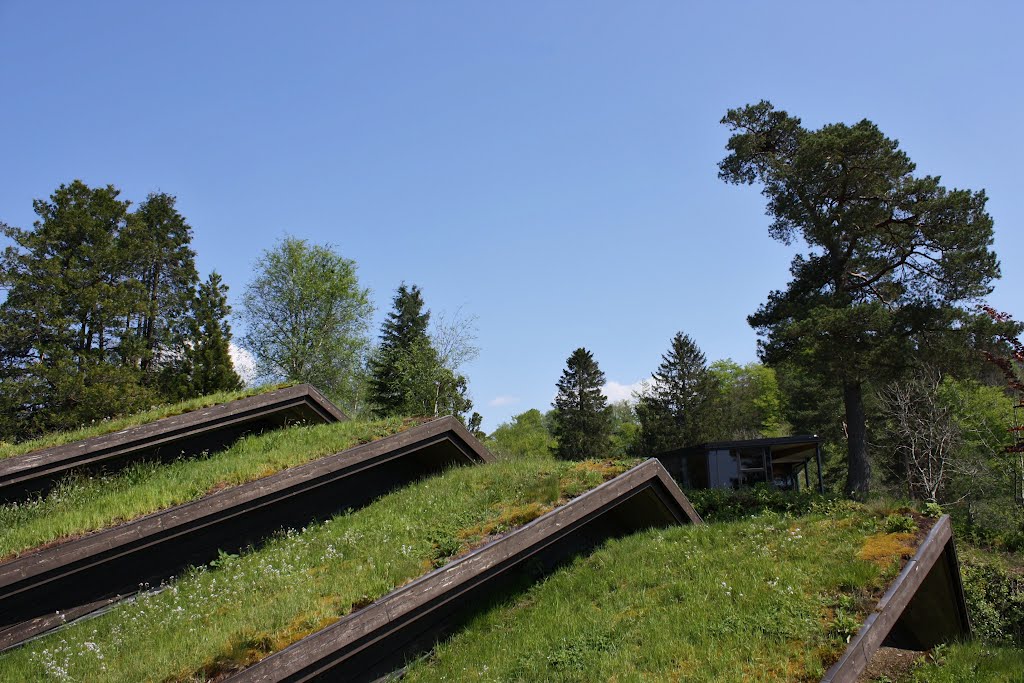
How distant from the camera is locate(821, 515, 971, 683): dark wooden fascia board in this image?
21.1 feet

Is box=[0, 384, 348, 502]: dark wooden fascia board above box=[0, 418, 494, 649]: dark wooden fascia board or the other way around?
above

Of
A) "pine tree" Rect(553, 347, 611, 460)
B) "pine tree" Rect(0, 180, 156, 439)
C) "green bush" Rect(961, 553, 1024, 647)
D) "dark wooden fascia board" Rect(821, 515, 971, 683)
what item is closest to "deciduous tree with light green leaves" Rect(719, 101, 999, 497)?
"green bush" Rect(961, 553, 1024, 647)

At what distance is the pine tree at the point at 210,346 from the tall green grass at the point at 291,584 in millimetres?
30035

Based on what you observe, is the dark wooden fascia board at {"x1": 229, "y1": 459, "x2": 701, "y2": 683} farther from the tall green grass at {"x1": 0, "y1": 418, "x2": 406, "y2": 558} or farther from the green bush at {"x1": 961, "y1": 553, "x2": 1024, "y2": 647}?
the green bush at {"x1": 961, "y1": 553, "x2": 1024, "y2": 647}

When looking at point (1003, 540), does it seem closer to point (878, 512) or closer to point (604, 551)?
point (878, 512)

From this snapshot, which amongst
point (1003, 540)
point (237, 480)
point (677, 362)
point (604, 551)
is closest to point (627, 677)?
point (604, 551)

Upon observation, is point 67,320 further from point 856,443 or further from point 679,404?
point 679,404

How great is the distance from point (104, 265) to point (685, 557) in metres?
37.9

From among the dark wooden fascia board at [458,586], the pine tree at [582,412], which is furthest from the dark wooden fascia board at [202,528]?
the pine tree at [582,412]

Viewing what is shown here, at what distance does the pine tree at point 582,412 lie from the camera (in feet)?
188

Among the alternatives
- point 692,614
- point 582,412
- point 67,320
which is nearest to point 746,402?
point 582,412

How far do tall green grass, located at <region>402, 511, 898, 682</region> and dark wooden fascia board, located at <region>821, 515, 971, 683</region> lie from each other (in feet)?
0.61

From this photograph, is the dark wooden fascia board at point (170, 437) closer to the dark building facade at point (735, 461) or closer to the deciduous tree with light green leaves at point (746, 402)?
the dark building facade at point (735, 461)

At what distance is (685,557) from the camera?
371 inches
